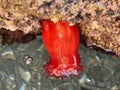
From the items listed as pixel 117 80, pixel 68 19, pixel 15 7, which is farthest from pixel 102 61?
pixel 15 7

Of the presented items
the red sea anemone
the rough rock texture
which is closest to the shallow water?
the red sea anemone

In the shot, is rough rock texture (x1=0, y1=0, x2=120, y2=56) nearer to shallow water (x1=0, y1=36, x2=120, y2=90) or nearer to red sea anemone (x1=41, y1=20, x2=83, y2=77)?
red sea anemone (x1=41, y1=20, x2=83, y2=77)

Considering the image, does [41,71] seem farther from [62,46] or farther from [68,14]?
[68,14]

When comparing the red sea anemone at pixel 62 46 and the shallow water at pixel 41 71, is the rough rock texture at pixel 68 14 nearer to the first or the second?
the red sea anemone at pixel 62 46

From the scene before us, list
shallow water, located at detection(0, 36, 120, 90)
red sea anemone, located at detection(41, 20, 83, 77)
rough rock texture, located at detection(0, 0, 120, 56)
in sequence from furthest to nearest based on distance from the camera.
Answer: shallow water, located at detection(0, 36, 120, 90), red sea anemone, located at detection(41, 20, 83, 77), rough rock texture, located at detection(0, 0, 120, 56)

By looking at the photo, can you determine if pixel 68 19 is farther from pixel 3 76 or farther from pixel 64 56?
pixel 3 76

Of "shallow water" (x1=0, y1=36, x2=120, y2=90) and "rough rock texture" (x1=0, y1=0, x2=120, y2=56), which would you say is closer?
"rough rock texture" (x1=0, y1=0, x2=120, y2=56)
